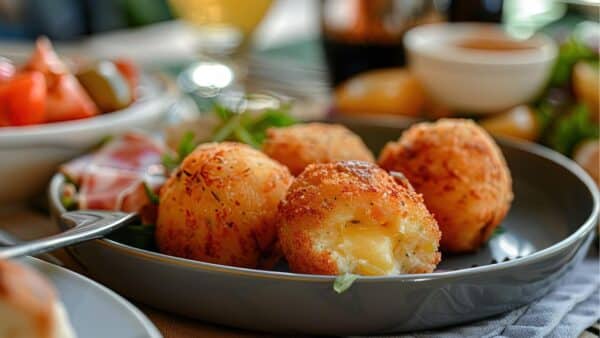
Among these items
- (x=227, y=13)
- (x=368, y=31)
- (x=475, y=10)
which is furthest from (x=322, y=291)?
(x=475, y=10)

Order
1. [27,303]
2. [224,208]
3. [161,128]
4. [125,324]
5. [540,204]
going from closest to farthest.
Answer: [27,303] < [125,324] < [224,208] < [540,204] < [161,128]

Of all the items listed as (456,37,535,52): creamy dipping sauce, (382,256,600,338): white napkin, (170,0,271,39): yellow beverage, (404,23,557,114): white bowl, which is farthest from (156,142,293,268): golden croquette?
(170,0,271,39): yellow beverage

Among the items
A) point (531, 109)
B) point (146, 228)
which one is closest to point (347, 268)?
point (146, 228)

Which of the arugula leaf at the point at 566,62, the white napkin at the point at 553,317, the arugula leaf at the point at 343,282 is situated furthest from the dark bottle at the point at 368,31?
the arugula leaf at the point at 343,282

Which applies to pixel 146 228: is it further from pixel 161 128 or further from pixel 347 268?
pixel 161 128

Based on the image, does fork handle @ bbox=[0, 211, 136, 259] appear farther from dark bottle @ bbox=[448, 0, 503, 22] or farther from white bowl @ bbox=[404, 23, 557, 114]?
dark bottle @ bbox=[448, 0, 503, 22]

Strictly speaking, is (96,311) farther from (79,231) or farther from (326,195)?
(326,195)
